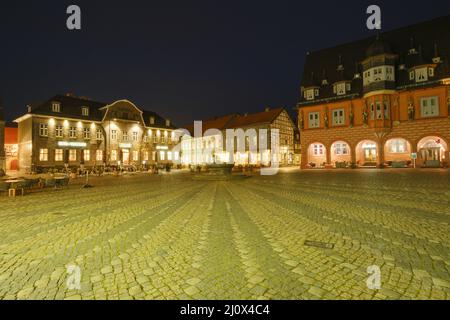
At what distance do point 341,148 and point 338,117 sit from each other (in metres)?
4.17

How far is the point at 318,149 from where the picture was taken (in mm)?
35500

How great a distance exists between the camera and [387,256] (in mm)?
4469

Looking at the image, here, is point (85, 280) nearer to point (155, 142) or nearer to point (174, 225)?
point (174, 225)

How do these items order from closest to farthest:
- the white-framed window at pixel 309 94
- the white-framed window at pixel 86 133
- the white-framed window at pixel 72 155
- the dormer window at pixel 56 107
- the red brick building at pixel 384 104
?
1. the red brick building at pixel 384 104
2. the dormer window at pixel 56 107
3. the white-framed window at pixel 309 94
4. the white-framed window at pixel 72 155
5. the white-framed window at pixel 86 133

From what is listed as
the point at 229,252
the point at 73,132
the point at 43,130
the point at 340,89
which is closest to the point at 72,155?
the point at 73,132

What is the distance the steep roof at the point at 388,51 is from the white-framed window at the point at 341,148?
6.63 m

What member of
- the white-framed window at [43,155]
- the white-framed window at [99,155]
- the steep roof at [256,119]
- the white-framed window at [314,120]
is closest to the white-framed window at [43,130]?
the white-framed window at [43,155]

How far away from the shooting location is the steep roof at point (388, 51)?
2861cm

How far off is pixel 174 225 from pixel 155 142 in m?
42.0

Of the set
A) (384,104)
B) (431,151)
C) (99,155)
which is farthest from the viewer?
(99,155)

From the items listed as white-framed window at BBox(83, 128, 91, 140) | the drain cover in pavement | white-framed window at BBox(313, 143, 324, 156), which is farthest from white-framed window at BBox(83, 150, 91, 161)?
the drain cover in pavement

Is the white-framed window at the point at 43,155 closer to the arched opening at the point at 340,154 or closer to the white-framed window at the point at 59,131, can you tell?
the white-framed window at the point at 59,131

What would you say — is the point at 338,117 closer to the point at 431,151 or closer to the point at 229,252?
the point at 431,151
